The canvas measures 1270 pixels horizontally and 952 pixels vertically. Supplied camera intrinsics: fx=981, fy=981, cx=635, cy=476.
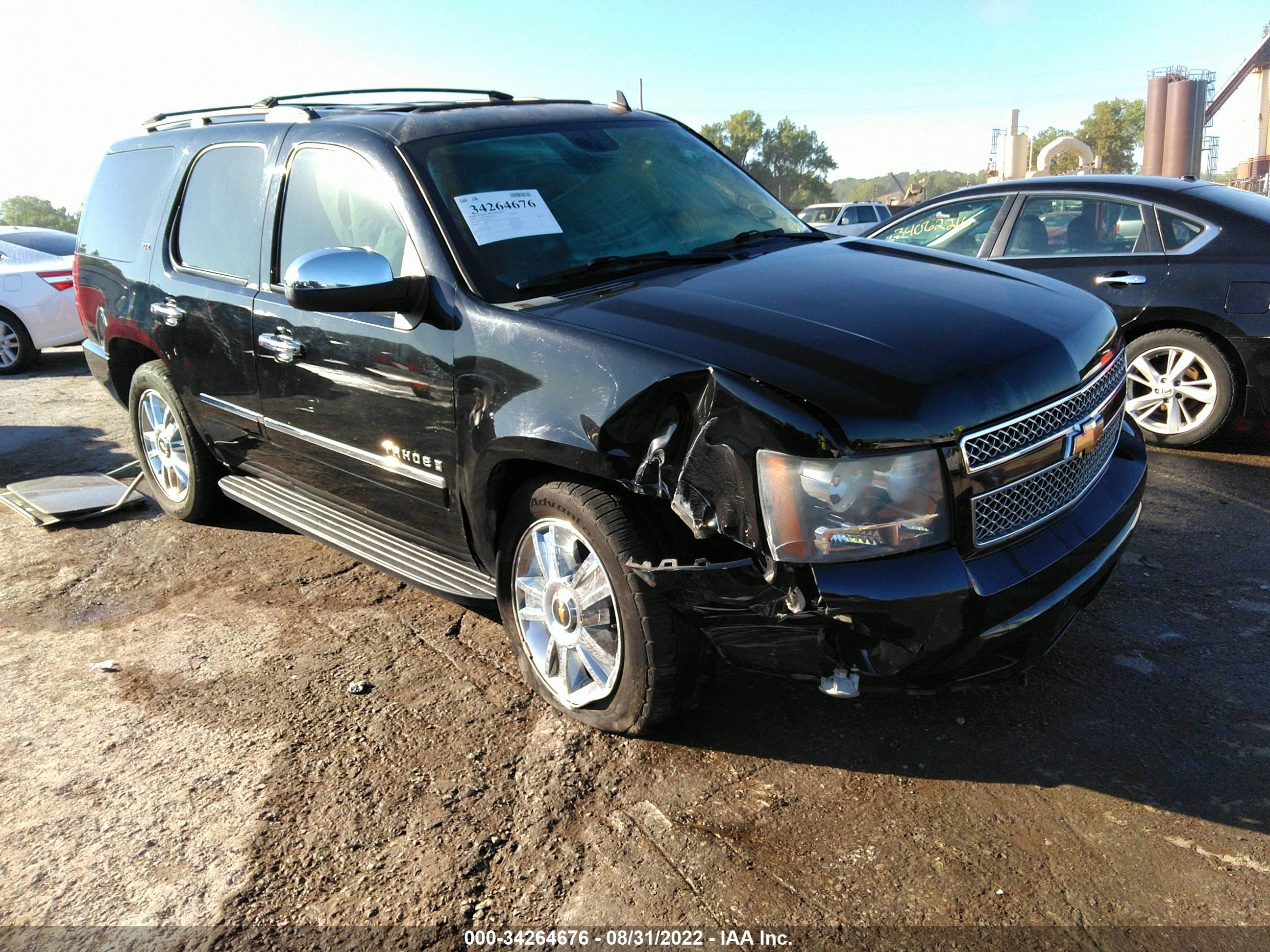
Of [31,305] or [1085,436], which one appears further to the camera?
[31,305]

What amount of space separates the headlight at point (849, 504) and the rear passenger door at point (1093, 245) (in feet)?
12.8

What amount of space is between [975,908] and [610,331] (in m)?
1.75

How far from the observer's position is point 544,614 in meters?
3.14

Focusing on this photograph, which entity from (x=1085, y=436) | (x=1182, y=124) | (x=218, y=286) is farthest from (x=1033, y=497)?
(x=1182, y=124)

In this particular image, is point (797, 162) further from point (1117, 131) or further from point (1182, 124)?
point (1182, 124)

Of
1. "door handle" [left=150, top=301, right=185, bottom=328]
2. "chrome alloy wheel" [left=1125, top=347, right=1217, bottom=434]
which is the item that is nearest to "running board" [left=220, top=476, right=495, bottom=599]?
"door handle" [left=150, top=301, right=185, bottom=328]

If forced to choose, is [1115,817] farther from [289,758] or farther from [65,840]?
[65,840]

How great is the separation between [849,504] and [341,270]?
1.79m

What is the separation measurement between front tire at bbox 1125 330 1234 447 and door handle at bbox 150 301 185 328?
16.7ft

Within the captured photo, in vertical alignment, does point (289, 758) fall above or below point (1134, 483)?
below

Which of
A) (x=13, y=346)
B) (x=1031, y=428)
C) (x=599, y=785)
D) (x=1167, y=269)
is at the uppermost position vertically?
(x=1167, y=269)

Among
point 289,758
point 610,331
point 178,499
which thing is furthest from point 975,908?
point 178,499

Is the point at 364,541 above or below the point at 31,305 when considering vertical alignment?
below

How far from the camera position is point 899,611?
244 centimetres
